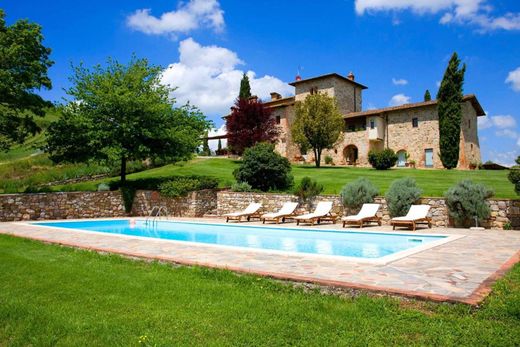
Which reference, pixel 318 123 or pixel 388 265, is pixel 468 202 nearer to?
pixel 388 265

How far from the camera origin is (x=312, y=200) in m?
16.7

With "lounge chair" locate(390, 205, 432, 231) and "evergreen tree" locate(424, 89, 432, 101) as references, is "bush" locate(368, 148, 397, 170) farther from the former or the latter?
"lounge chair" locate(390, 205, 432, 231)

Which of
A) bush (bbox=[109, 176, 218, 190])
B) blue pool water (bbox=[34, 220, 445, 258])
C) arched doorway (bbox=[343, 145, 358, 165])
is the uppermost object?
arched doorway (bbox=[343, 145, 358, 165])

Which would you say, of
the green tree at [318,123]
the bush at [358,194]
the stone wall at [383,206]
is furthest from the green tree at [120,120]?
the green tree at [318,123]

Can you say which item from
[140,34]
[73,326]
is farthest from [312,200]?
[73,326]

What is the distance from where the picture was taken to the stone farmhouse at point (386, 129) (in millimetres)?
34656

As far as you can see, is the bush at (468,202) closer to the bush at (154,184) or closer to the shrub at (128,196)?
the bush at (154,184)

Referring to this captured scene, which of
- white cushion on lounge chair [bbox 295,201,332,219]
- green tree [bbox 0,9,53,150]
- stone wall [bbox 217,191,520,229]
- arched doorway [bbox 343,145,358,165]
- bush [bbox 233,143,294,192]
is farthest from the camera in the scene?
arched doorway [bbox 343,145,358,165]

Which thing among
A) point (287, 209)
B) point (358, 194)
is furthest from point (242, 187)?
point (358, 194)

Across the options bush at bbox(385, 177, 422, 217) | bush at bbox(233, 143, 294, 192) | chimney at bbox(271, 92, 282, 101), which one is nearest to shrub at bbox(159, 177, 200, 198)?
bush at bbox(233, 143, 294, 192)

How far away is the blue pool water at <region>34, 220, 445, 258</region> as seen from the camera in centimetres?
972

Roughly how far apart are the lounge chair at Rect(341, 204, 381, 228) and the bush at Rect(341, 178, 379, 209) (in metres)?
0.67

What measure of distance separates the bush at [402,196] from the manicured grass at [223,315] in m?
8.62

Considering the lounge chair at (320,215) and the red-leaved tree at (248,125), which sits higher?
the red-leaved tree at (248,125)
